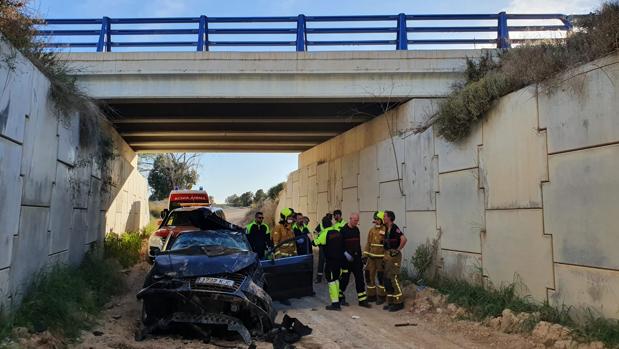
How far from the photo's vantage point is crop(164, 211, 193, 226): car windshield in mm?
12742

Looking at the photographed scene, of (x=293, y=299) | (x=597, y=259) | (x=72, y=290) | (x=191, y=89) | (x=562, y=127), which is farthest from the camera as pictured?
(x=191, y=89)

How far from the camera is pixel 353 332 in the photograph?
7598 millimetres

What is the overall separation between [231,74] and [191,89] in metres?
1.16

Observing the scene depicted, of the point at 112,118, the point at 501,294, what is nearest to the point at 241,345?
the point at 501,294

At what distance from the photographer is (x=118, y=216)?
17.7 metres

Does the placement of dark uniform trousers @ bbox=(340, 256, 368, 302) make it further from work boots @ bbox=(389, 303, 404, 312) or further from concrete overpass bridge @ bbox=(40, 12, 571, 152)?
concrete overpass bridge @ bbox=(40, 12, 571, 152)

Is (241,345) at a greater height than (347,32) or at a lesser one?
lesser

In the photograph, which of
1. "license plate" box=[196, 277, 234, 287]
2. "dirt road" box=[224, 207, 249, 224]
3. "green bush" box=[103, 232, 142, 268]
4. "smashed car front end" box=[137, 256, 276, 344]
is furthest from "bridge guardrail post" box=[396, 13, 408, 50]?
"dirt road" box=[224, 207, 249, 224]

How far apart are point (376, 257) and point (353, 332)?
2.50 metres

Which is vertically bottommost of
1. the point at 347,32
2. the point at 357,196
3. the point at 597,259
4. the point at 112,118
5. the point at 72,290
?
the point at 72,290

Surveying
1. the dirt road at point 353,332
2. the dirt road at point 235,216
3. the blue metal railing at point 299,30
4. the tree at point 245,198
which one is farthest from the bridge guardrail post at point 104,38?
the tree at point 245,198

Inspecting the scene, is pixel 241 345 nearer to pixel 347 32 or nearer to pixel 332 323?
pixel 332 323

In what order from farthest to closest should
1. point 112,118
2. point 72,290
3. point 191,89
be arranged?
point 112,118 → point 191,89 → point 72,290

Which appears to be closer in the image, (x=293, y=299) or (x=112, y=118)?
(x=293, y=299)
